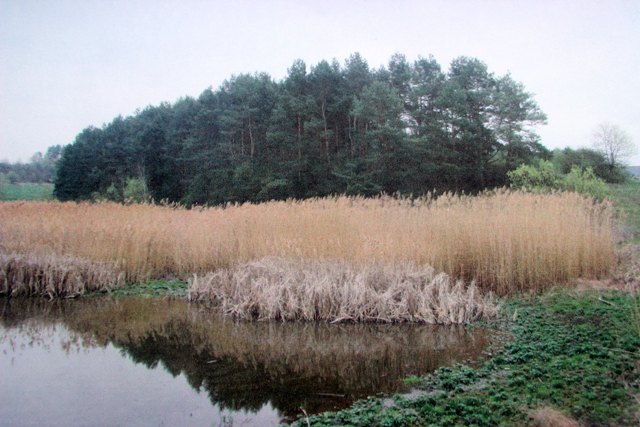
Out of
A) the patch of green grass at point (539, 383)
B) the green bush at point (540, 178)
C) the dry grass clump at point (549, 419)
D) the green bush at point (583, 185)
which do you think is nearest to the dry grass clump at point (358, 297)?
the patch of green grass at point (539, 383)

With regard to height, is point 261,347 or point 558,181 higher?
point 558,181

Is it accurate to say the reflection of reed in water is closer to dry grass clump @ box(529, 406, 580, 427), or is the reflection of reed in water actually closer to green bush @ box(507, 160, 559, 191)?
dry grass clump @ box(529, 406, 580, 427)

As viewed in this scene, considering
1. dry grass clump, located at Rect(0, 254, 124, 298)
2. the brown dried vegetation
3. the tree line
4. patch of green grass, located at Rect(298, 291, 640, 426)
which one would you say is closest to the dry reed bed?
the brown dried vegetation

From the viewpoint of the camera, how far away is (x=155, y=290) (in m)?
8.54

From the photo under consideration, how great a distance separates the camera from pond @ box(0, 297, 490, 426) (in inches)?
161

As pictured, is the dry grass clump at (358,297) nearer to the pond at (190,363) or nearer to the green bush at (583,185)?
the pond at (190,363)

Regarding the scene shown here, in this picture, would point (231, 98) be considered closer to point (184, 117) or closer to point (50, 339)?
point (184, 117)

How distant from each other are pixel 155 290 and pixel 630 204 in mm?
16116

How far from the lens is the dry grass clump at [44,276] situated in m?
8.00

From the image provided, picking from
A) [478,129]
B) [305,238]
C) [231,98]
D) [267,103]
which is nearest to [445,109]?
[478,129]

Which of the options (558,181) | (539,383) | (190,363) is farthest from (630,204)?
(190,363)

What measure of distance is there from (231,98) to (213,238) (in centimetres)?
2797

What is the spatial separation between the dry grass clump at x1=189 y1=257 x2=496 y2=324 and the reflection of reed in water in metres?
0.20

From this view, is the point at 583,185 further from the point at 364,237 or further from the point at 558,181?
→ the point at 364,237
